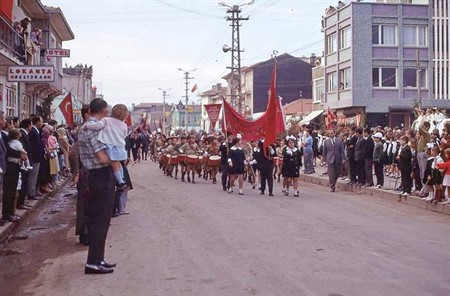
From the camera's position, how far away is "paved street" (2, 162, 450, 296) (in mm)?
7301

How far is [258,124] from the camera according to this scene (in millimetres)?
20391

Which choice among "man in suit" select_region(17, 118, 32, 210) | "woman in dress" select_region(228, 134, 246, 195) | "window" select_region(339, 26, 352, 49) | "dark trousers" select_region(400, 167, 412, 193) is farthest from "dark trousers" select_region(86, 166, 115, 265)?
"window" select_region(339, 26, 352, 49)

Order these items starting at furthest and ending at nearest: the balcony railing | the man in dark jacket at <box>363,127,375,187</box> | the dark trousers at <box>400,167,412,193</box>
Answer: the balcony railing < the man in dark jacket at <box>363,127,375,187</box> < the dark trousers at <box>400,167,412,193</box>

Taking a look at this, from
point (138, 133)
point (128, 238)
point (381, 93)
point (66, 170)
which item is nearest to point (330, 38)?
point (381, 93)

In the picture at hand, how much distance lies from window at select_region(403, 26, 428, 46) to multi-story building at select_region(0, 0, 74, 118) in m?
23.7

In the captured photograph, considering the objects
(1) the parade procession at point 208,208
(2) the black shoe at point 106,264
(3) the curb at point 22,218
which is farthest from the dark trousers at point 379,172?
(2) the black shoe at point 106,264

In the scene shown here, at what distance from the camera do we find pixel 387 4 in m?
44.9

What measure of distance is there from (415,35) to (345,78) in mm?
5859

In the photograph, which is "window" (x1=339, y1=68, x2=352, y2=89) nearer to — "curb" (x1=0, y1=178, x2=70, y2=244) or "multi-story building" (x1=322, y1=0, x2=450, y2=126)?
"multi-story building" (x1=322, y1=0, x2=450, y2=126)

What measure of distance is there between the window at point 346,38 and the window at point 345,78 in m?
1.85

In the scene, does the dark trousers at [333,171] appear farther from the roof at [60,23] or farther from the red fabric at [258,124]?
the roof at [60,23]

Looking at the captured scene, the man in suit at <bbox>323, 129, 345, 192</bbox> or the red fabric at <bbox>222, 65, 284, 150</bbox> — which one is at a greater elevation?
the red fabric at <bbox>222, 65, 284, 150</bbox>

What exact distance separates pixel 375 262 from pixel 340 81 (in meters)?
40.2

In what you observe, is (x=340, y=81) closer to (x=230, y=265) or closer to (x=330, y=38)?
(x=330, y=38)
